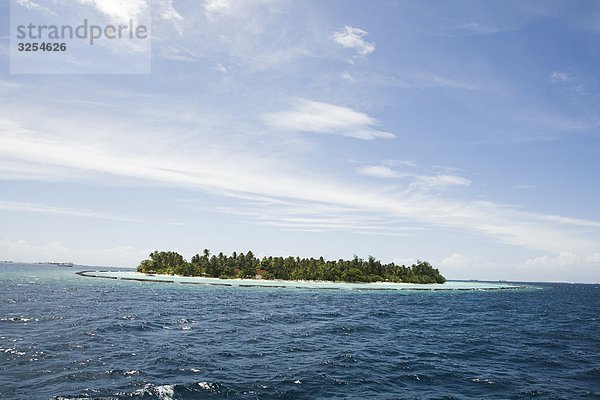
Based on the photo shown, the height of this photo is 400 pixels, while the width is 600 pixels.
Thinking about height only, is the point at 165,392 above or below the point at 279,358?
above

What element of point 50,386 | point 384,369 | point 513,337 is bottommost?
point 513,337

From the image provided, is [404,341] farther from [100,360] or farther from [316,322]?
[100,360]

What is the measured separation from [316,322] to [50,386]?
38.5 m

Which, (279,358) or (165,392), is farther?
(279,358)

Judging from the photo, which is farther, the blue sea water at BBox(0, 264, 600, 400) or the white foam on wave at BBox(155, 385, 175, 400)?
the blue sea water at BBox(0, 264, 600, 400)

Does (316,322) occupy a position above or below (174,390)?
below

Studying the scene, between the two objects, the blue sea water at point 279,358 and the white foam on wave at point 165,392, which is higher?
the white foam on wave at point 165,392

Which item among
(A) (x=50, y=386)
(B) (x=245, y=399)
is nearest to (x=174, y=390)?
(B) (x=245, y=399)

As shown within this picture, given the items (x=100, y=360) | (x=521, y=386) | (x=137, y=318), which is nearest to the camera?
(x=521, y=386)

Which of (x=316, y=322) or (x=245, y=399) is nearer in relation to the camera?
(x=245, y=399)

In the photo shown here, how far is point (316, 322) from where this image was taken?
5609cm

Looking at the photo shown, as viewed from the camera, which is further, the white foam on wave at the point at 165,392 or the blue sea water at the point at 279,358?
the blue sea water at the point at 279,358

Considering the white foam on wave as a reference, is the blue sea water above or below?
below

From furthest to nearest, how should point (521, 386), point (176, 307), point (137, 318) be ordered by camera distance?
1. point (176, 307)
2. point (137, 318)
3. point (521, 386)
